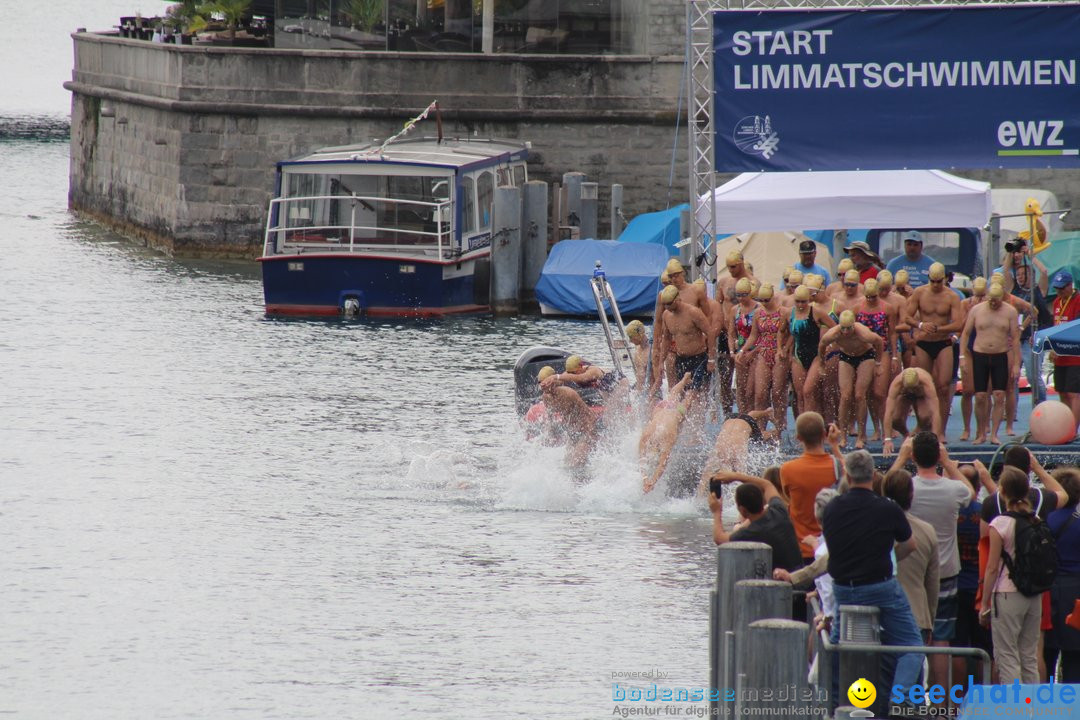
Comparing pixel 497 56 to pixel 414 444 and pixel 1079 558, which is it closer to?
pixel 414 444

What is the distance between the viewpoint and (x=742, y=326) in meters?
15.4

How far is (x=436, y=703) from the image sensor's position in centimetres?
1062

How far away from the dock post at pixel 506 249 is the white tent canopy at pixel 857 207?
1070 cm

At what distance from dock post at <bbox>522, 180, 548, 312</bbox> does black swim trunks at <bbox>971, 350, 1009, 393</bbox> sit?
15218mm

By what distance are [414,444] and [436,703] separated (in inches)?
318

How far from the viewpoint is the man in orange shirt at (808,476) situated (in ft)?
32.5

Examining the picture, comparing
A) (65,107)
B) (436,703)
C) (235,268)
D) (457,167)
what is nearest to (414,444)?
(436,703)

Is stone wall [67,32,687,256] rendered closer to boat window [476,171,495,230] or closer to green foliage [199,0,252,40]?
green foliage [199,0,252,40]

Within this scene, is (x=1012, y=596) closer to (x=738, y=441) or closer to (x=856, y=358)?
(x=738, y=441)

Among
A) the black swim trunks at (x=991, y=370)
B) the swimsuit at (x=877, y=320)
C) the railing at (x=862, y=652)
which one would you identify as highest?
the swimsuit at (x=877, y=320)

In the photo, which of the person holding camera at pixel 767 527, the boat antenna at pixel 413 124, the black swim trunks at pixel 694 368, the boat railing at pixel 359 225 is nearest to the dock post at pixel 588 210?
the boat antenna at pixel 413 124

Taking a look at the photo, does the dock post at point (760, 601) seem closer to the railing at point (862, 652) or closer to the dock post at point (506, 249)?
the railing at point (862, 652)

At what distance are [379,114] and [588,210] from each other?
5277 millimetres

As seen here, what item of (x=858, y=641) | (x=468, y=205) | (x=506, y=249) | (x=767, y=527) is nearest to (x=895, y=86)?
(x=767, y=527)
